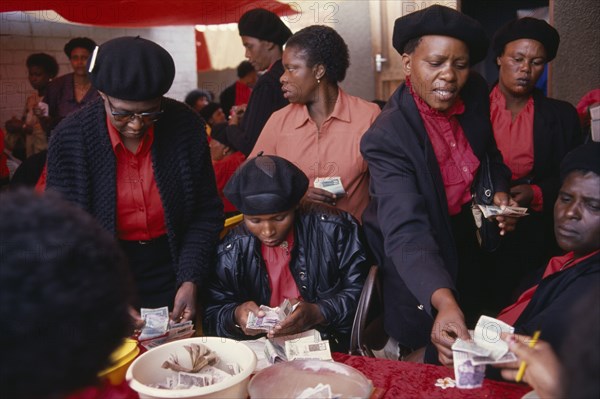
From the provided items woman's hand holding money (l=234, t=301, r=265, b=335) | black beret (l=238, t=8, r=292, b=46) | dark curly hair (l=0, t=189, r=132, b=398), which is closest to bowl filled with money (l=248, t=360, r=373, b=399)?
woman's hand holding money (l=234, t=301, r=265, b=335)

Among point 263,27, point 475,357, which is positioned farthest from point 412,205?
point 263,27

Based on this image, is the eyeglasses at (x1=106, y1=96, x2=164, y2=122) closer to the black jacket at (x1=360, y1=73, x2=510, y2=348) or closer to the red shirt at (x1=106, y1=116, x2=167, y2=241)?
the red shirt at (x1=106, y1=116, x2=167, y2=241)

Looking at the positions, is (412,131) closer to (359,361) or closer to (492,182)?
(492,182)

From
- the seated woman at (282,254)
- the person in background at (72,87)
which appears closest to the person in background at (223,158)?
the person in background at (72,87)

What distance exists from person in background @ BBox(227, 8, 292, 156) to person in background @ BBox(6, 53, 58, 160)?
2694 mm

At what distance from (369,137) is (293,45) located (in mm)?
1134

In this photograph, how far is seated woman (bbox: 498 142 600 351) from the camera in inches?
70.9

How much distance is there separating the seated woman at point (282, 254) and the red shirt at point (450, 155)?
1.59 feet

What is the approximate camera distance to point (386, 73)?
18.6 ft

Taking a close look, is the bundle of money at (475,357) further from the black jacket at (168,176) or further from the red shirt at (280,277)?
the black jacket at (168,176)

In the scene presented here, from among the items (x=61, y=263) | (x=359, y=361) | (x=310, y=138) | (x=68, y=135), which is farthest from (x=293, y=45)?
(x=61, y=263)

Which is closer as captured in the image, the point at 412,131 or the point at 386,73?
the point at 412,131

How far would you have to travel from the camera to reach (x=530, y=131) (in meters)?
3.16

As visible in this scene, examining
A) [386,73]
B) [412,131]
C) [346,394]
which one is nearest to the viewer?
[346,394]
